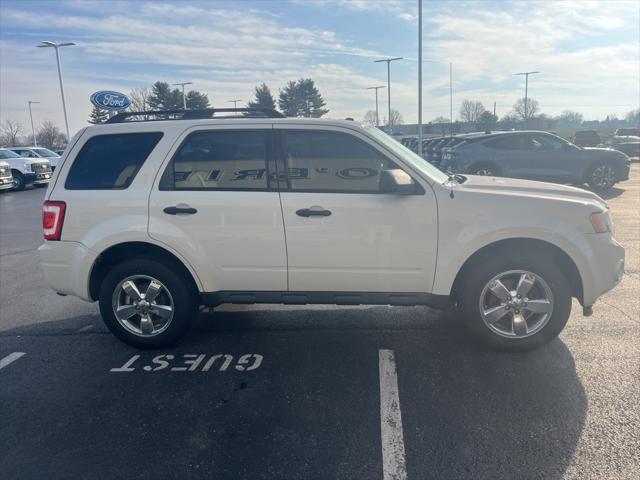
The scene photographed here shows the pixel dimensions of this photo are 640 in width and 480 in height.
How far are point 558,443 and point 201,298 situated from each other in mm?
2941

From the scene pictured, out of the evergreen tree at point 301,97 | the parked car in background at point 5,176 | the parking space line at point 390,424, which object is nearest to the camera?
the parking space line at point 390,424

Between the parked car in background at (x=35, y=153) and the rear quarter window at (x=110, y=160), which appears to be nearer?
the rear quarter window at (x=110, y=160)

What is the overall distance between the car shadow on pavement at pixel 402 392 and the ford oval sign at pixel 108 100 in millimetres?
3721

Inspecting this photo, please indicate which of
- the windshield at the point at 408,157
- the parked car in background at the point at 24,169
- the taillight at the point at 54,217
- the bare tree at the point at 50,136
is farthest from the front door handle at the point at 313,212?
the bare tree at the point at 50,136

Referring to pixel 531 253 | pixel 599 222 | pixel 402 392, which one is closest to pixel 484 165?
pixel 599 222

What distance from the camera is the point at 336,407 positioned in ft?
10.8

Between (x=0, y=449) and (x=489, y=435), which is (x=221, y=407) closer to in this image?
(x=0, y=449)

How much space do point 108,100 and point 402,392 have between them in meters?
6.39

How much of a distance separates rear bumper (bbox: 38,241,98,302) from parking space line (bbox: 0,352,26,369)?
664 millimetres

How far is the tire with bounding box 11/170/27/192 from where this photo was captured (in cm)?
2145

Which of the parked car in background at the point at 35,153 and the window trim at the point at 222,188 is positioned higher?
the parked car in background at the point at 35,153

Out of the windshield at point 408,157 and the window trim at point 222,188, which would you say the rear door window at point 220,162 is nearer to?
the window trim at point 222,188

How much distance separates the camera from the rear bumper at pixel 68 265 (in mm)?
4160

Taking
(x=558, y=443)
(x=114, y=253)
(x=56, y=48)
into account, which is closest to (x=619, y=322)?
(x=558, y=443)
